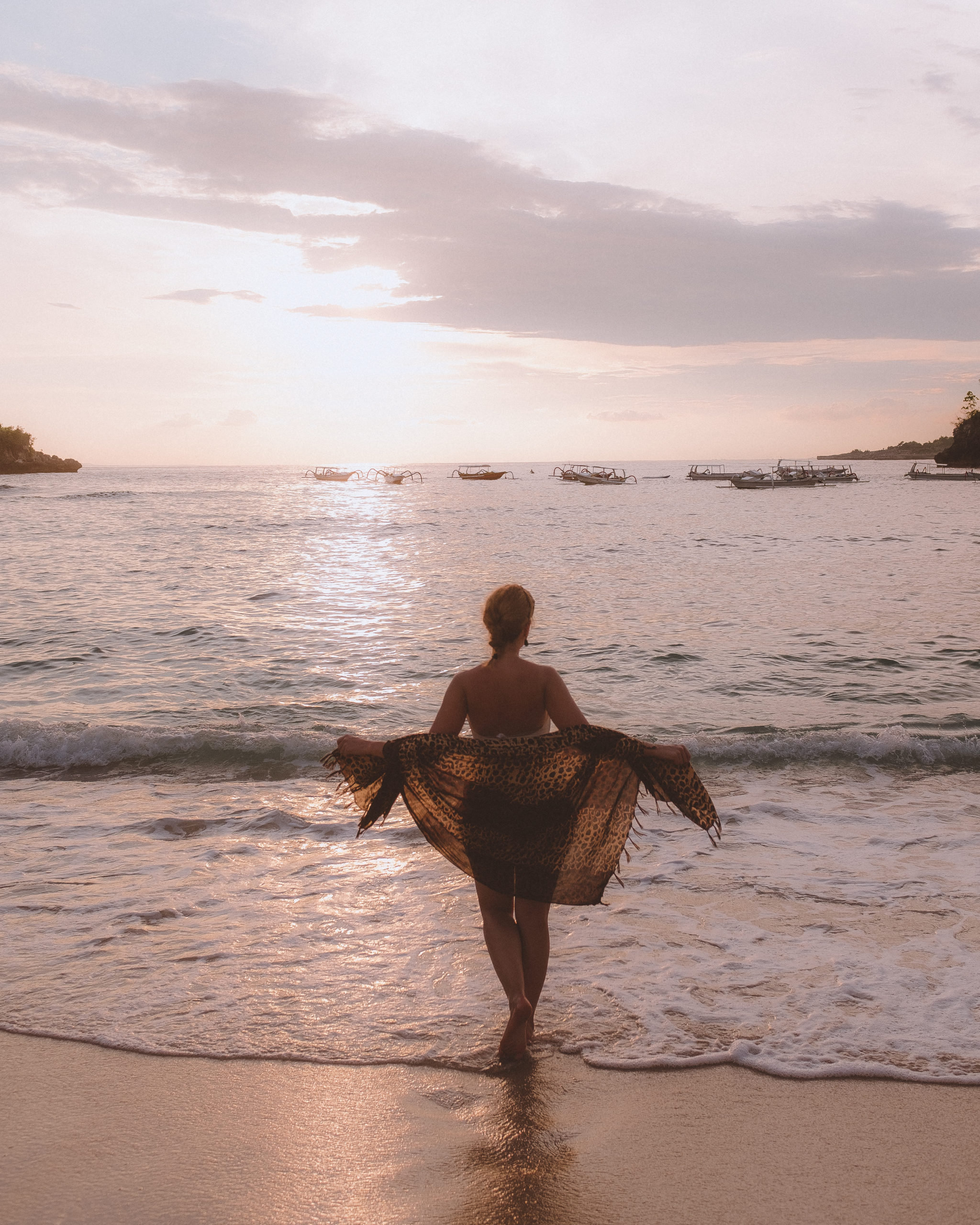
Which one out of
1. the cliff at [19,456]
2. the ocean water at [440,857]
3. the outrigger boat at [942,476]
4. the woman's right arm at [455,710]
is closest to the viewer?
the woman's right arm at [455,710]

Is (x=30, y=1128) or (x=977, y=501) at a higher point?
(x=977, y=501)

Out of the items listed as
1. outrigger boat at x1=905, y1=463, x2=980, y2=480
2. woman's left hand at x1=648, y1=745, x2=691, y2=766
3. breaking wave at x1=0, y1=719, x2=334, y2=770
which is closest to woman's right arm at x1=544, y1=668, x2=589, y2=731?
woman's left hand at x1=648, y1=745, x2=691, y2=766

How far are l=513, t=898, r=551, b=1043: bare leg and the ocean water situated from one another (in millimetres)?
369

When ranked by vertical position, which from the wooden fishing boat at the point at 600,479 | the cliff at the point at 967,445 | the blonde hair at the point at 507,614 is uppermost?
the cliff at the point at 967,445

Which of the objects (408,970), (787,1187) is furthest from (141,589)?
(787,1187)

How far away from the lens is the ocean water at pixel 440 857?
4.23 meters

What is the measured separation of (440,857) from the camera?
6.72 meters

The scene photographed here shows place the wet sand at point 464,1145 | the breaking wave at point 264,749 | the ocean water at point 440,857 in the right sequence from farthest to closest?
the breaking wave at point 264,749 < the ocean water at point 440,857 < the wet sand at point 464,1145

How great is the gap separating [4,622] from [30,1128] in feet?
58.2

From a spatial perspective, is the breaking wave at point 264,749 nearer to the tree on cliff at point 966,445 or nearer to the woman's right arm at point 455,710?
the woman's right arm at point 455,710

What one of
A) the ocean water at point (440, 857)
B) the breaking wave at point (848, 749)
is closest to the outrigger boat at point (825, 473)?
the ocean water at point (440, 857)

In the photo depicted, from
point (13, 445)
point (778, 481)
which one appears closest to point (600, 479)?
point (778, 481)

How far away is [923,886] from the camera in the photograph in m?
5.91

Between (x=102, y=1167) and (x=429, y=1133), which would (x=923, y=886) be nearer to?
(x=429, y=1133)
